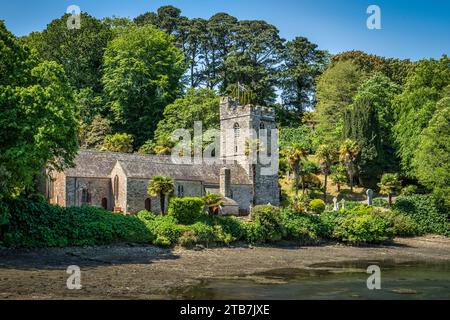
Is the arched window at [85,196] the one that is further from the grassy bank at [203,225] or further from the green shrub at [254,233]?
the green shrub at [254,233]

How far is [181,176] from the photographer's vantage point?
51.6 m

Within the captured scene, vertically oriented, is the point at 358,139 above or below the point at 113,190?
above

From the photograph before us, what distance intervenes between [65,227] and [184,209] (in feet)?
27.3

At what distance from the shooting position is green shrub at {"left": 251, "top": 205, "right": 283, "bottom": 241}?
132 ft

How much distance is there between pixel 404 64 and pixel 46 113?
70.4 metres

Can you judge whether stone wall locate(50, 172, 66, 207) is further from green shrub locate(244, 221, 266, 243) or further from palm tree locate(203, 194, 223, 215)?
green shrub locate(244, 221, 266, 243)

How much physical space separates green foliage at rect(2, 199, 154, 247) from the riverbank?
0.78 meters

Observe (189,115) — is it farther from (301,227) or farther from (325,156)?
(301,227)

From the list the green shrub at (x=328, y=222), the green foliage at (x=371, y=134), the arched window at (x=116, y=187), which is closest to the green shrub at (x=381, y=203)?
the green shrub at (x=328, y=222)

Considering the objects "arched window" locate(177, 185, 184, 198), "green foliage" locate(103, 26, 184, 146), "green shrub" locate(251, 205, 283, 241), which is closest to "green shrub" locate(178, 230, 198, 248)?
"green shrub" locate(251, 205, 283, 241)

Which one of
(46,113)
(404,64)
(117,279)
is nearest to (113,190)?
(46,113)

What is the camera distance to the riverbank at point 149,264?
67.8 ft

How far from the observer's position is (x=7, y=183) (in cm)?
2906

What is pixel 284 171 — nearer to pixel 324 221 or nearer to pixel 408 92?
pixel 408 92
